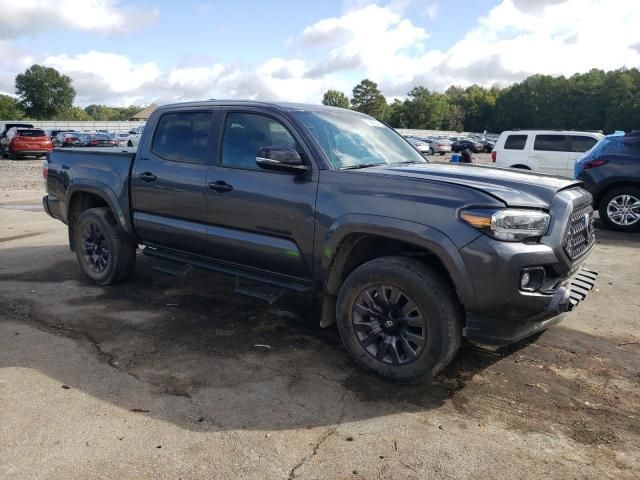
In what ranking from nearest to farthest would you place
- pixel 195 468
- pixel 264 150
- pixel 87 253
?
pixel 195 468 < pixel 264 150 < pixel 87 253

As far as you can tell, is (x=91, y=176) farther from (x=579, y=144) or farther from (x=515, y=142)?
(x=579, y=144)

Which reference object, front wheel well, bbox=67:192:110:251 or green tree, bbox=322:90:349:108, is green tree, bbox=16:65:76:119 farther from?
front wheel well, bbox=67:192:110:251

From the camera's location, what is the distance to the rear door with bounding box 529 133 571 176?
13.7 m

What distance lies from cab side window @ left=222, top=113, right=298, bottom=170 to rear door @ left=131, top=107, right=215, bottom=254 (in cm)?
20

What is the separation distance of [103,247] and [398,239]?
3.60 m

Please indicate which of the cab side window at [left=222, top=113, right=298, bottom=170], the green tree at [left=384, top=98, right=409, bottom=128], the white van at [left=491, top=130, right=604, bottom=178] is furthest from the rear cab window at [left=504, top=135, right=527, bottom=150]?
the green tree at [left=384, top=98, right=409, bottom=128]

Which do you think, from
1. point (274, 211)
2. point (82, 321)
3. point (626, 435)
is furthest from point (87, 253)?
point (626, 435)

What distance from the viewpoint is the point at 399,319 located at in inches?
142

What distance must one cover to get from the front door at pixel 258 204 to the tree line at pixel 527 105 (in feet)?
280

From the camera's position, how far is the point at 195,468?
9.02 feet

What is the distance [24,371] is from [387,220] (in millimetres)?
2751

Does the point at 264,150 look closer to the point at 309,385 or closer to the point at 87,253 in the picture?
the point at 309,385

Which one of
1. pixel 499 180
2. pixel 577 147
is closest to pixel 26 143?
pixel 577 147

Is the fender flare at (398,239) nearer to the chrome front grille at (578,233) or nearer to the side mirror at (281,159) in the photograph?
the side mirror at (281,159)
